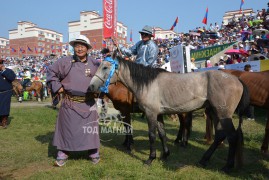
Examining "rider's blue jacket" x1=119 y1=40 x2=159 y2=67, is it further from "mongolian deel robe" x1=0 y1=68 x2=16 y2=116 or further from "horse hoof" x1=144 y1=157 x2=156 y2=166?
"mongolian deel robe" x1=0 y1=68 x2=16 y2=116

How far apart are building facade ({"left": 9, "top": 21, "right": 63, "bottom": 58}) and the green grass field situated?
225 feet

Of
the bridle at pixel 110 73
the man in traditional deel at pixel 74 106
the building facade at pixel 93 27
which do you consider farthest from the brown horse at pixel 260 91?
the building facade at pixel 93 27

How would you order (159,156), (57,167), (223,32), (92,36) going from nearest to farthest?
(57,167), (159,156), (223,32), (92,36)

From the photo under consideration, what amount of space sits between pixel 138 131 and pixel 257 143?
3.22m

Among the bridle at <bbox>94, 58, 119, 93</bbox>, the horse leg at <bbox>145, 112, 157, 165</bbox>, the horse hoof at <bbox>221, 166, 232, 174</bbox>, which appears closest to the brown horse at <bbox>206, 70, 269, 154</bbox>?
the horse hoof at <bbox>221, 166, 232, 174</bbox>

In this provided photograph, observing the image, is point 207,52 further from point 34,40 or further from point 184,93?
point 34,40

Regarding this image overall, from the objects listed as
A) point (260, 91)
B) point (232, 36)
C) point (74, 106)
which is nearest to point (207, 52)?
point (232, 36)

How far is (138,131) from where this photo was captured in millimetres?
7324

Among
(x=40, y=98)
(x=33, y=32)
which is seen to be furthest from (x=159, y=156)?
(x=33, y=32)

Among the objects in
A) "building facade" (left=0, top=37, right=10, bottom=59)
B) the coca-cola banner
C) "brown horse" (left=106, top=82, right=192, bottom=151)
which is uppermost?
"building facade" (left=0, top=37, right=10, bottom=59)

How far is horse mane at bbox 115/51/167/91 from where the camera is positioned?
4.44 metres

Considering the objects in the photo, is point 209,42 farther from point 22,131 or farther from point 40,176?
point 40,176

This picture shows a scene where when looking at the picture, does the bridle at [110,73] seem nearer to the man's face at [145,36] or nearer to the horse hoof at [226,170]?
A: the man's face at [145,36]

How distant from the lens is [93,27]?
2744 inches
